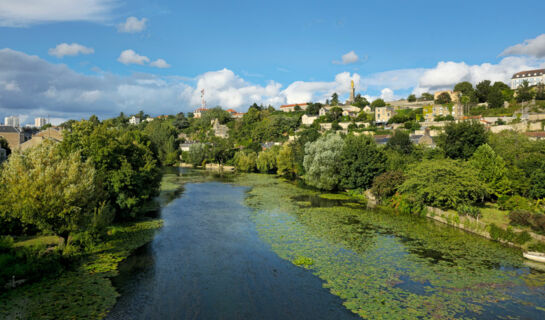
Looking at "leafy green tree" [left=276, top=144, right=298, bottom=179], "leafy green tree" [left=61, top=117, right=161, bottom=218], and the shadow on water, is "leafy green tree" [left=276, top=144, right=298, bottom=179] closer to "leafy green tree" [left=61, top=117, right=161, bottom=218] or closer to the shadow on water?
the shadow on water

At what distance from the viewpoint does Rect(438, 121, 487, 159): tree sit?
3559 cm

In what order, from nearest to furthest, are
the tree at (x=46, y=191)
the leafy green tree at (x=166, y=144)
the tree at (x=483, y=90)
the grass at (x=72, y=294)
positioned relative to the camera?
the grass at (x=72, y=294) → the tree at (x=46, y=191) → the leafy green tree at (x=166, y=144) → the tree at (x=483, y=90)

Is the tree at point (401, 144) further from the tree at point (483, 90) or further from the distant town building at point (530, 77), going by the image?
the distant town building at point (530, 77)

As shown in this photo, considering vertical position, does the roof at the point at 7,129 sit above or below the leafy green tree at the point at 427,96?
below

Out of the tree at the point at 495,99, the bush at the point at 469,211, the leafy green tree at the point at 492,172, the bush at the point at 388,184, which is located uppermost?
the tree at the point at 495,99

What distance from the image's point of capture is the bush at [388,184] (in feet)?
113

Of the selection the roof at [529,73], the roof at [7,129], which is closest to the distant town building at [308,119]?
the roof at [529,73]

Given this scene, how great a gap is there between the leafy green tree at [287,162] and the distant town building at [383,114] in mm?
39745

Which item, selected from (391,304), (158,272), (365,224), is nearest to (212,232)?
(158,272)

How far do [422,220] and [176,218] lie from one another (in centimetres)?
2131

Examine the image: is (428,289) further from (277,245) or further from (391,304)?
(277,245)

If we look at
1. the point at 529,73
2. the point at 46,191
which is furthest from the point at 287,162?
the point at 529,73

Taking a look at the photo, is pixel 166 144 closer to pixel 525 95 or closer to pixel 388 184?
pixel 388 184

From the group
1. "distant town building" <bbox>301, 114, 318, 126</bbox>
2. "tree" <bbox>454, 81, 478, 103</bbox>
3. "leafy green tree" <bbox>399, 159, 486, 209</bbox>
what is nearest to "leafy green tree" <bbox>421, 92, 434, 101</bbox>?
"tree" <bbox>454, 81, 478, 103</bbox>
